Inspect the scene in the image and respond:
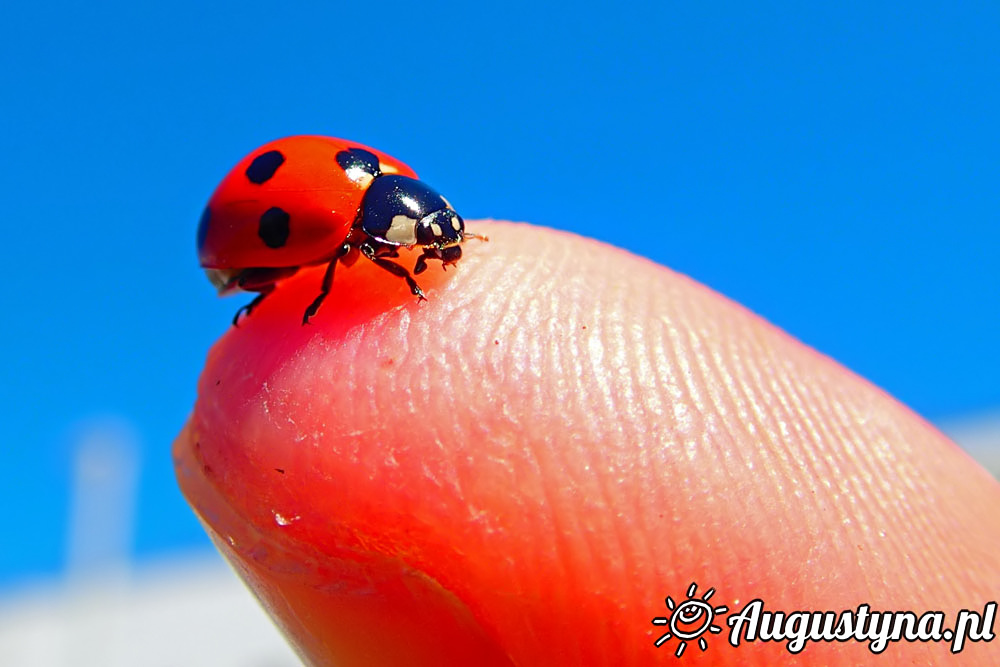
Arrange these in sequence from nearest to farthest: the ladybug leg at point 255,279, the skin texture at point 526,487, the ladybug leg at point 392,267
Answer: the skin texture at point 526,487
the ladybug leg at point 392,267
the ladybug leg at point 255,279

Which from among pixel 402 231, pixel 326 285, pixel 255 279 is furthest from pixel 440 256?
pixel 255 279

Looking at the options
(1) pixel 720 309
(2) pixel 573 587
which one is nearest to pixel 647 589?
(2) pixel 573 587

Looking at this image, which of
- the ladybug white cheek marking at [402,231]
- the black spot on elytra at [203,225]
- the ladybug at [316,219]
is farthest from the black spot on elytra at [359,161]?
the black spot on elytra at [203,225]

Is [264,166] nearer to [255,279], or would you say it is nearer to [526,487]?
[255,279]

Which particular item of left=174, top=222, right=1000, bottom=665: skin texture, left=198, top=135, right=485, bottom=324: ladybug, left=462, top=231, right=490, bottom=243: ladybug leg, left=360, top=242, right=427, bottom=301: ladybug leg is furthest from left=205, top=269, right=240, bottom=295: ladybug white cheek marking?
left=462, top=231, right=490, bottom=243: ladybug leg

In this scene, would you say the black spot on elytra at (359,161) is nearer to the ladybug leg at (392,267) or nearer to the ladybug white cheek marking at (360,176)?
the ladybug white cheek marking at (360,176)

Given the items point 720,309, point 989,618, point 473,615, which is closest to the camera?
point 473,615

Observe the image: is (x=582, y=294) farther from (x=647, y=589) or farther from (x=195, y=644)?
(x=195, y=644)

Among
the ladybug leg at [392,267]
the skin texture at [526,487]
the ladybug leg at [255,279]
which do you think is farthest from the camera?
the ladybug leg at [255,279]
